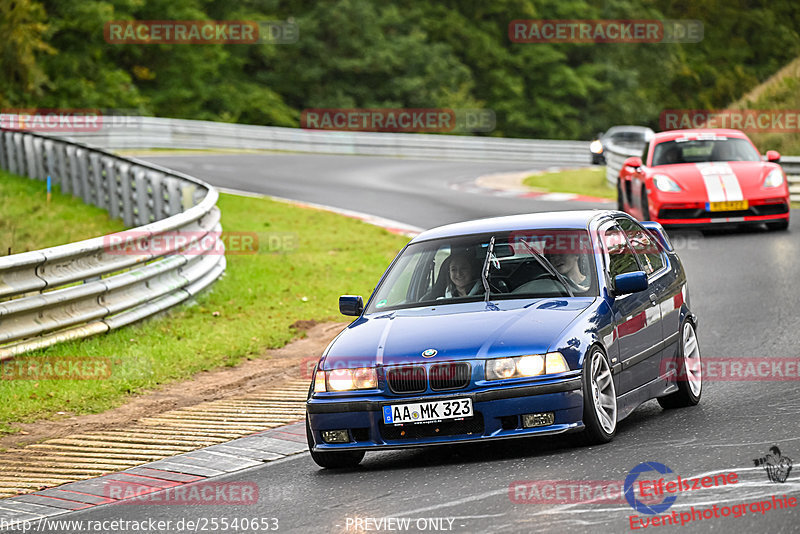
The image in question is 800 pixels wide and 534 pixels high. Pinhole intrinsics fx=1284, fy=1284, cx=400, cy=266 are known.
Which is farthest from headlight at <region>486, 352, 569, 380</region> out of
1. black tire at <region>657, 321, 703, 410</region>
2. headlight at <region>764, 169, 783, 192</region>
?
headlight at <region>764, 169, 783, 192</region>

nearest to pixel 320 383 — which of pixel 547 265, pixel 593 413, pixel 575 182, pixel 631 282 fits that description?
pixel 593 413

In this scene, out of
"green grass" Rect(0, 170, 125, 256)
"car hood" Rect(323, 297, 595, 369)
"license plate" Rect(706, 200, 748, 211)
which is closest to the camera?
"car hood" Rect(323, 297, 595, 369)

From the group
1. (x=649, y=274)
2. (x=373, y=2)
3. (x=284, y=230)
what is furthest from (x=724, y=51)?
(x=649, y=274)

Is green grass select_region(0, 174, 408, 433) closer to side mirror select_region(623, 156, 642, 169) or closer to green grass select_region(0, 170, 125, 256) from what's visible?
green grass select_region(0, 170, 125, 256)

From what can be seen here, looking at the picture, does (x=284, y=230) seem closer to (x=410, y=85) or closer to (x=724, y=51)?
(x=410, y=85)

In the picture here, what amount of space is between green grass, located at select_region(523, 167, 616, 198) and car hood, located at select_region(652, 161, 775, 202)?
27.5ft

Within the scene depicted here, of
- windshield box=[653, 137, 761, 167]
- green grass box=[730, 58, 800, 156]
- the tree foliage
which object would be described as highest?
windshield box=[653, 137, 761, 167]

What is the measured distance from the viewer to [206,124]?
4303 cm

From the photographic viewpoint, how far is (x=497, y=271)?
8086mm

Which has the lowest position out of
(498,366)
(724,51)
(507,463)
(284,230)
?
(724,51)

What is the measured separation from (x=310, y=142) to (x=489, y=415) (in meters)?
38.0

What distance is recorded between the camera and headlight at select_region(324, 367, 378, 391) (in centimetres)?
714

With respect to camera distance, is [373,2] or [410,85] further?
[373,2]

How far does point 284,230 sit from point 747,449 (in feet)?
46.2
